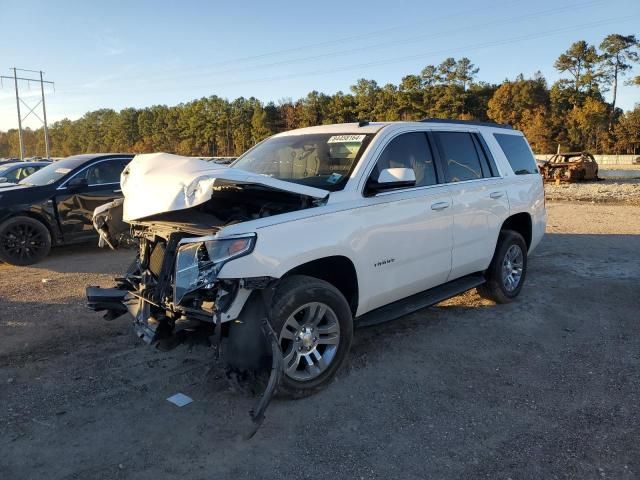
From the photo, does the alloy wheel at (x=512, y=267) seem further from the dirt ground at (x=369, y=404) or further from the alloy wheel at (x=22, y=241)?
the alloy wheel at (x=22, y=241)

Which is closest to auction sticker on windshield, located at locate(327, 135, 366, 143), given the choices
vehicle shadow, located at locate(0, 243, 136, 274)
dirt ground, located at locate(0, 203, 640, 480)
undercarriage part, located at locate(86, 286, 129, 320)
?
dirt ground, located at locate(0, 203, 640, 480)

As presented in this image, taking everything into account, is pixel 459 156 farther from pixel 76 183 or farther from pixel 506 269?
pixel 76 183

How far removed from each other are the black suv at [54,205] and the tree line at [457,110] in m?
56.0

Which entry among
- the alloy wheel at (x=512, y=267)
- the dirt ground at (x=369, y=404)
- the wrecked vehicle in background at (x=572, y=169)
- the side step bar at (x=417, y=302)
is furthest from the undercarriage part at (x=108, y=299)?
the wrecked vehicle in background at (x=572, y=169)

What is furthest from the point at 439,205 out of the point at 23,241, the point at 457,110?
the point at 457,110

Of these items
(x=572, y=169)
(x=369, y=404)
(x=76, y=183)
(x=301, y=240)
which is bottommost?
(x=369, y=404)

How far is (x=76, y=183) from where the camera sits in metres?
8.95

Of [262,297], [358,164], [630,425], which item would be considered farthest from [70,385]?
[630,425]

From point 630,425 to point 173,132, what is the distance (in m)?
105

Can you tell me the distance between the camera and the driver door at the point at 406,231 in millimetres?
4191

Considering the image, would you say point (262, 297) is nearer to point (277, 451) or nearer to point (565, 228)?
point (277, 451)

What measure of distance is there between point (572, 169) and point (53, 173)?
2364cm

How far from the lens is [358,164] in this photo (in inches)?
170

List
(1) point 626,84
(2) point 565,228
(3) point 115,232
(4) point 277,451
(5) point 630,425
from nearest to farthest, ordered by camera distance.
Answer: (4) point 277,451, (5) point 630,425, (3) point 115,232, (2) point 565,228, (1) point 626,84
